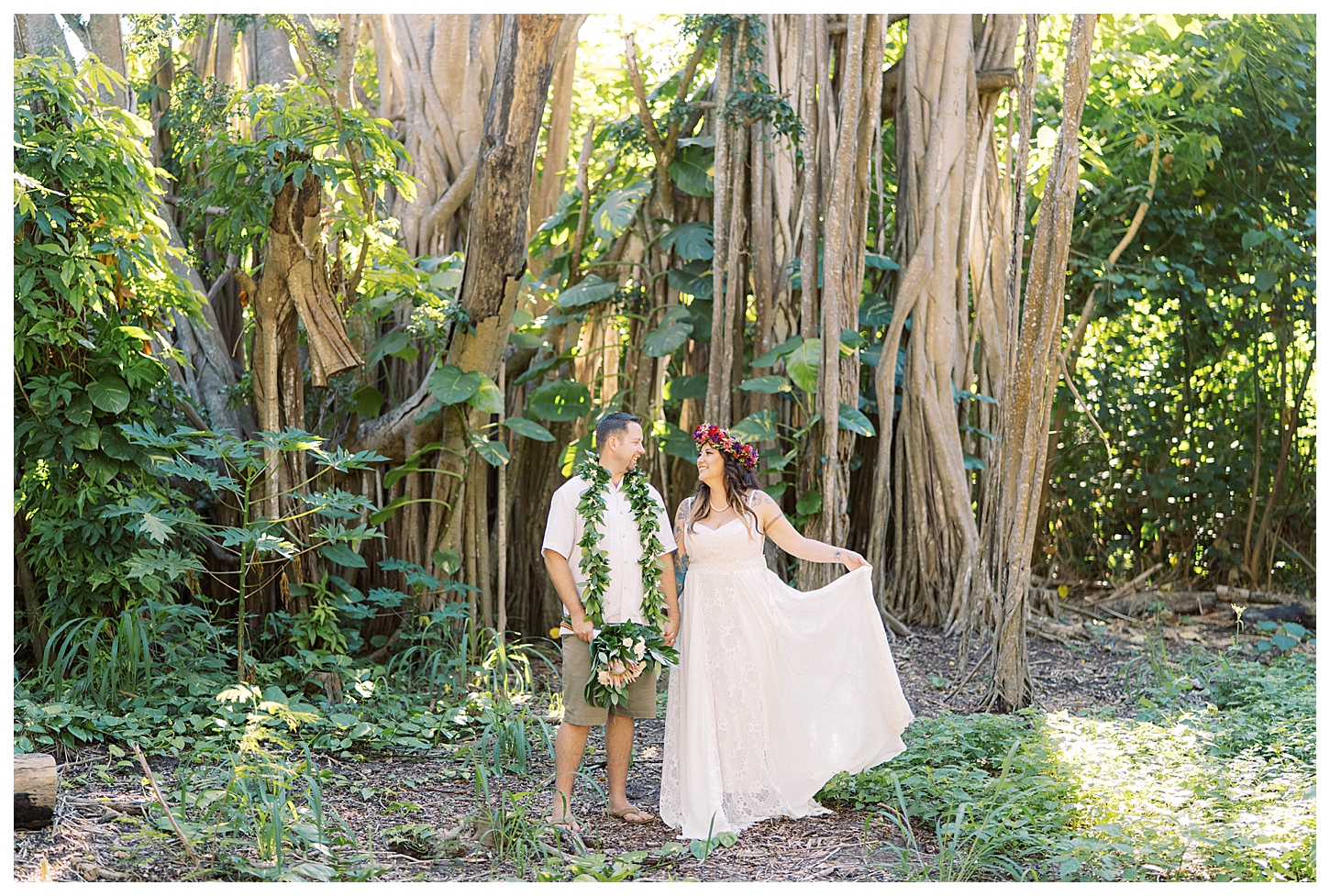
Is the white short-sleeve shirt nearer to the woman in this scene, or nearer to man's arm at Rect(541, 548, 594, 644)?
man's arm at Rect(541, 548, 594, 644)

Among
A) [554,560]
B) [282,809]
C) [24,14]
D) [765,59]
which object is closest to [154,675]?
[282,809]

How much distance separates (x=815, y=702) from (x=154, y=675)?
94.3 inches

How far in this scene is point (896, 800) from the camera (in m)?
3.08

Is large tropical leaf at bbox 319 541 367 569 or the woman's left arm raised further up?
the woman's left arm raised

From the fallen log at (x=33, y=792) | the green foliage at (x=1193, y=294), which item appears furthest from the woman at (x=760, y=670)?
the green foliage at (x=1193, y=294)

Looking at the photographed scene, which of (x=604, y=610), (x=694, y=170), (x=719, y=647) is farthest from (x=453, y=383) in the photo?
(x=719, y=647)

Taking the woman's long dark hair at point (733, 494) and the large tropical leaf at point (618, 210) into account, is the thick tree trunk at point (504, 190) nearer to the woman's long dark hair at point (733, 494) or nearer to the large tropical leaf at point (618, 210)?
Result: the large tropical leaf at point (618, 210)

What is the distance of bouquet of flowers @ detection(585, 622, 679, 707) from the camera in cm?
285

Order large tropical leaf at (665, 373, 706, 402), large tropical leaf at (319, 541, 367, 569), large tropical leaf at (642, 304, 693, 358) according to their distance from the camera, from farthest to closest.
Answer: large tropical leaf at (665, 373, 706, 402), large tropical leaf at (642, 304, 693, 358), large tropical leaf at (319, 541, 367, 569)

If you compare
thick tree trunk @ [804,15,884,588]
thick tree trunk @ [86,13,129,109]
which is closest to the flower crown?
thick tree trunk @ [804,15,884,588]

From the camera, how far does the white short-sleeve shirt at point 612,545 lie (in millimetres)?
2924

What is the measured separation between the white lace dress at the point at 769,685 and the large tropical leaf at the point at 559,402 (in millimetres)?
2178

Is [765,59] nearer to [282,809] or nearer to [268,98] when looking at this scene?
[268,98]

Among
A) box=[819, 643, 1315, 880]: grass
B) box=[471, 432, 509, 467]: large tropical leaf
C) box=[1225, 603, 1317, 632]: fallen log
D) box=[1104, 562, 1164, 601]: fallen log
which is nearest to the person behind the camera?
box=[819, 643, 1315, 880]: grass
